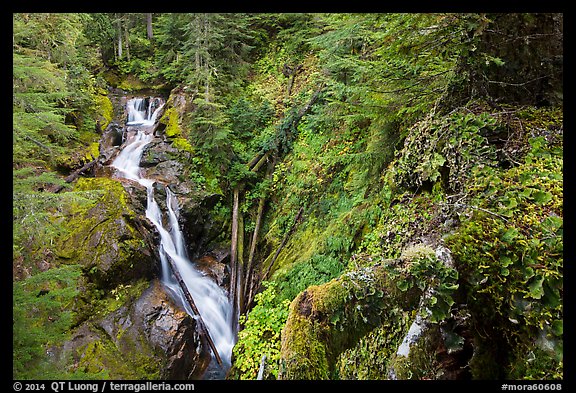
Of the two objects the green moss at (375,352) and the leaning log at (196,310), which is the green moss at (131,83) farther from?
the green moss at (375,352)

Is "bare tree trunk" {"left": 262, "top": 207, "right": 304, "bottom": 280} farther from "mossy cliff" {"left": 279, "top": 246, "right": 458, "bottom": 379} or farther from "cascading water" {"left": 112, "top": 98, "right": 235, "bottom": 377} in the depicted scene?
"mossy cliff" {"left": 279, "top": 246, "right": 458, "bottom": 379}

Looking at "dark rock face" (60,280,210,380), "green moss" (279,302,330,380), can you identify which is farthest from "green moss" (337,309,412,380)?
"dark rock face" (60,280,210,380)

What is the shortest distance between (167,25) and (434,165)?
18155 mm

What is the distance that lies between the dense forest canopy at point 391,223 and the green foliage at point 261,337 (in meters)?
0.05

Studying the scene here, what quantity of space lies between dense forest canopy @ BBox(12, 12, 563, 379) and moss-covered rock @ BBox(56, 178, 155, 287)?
0.21 ft

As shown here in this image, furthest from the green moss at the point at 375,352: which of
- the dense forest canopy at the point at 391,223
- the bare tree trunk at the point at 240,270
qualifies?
the bare tree trunk at the point at 240,270

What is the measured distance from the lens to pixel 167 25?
16.5 metres

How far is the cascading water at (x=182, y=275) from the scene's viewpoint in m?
8.75

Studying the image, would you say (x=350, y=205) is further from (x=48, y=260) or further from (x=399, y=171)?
(x=48, y=260)

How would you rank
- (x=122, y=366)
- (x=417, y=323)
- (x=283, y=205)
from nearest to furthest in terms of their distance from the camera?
(x=417, y=323) → (x=122, y=366) → (x=283, y=205)

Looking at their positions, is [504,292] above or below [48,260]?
above

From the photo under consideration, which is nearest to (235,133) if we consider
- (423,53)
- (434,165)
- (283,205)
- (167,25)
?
(283,205)

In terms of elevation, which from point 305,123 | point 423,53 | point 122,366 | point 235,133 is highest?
point 423,53

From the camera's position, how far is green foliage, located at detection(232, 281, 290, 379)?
680 centimetres
